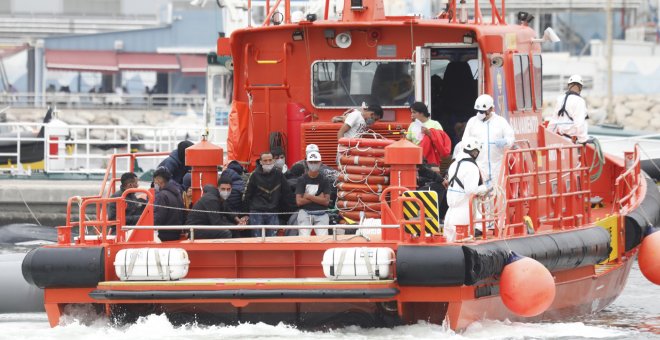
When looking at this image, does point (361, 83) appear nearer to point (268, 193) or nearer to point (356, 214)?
point (268, 193)

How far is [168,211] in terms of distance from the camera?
501 inches

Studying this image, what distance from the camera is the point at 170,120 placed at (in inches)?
2208

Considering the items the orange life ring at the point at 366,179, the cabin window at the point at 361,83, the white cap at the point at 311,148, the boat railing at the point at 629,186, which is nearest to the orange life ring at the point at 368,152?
the orange life ring at the point at 366,179

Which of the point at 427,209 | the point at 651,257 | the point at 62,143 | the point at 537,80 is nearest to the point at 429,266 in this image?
the point at 427,209

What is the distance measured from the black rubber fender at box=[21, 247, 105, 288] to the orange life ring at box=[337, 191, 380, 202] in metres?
2.30

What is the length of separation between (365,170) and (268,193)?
1.00 meters

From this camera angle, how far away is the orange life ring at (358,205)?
12477mm

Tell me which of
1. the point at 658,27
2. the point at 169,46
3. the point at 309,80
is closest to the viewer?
the point at 309,80

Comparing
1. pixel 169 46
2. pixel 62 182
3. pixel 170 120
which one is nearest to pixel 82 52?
pixel 169 46

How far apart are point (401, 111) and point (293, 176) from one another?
1.34 meters

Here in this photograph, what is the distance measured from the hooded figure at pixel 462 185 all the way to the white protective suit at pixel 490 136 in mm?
779

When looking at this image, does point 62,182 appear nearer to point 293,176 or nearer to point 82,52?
point 293,176

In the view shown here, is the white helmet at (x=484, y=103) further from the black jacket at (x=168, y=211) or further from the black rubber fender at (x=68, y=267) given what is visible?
the black rubber fender at (x=68, y=267)

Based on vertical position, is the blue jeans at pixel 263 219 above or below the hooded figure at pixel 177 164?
below
